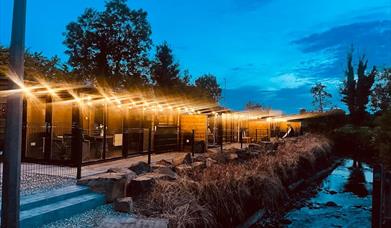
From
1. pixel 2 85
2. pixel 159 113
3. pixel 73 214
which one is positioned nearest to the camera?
pixel 73 214

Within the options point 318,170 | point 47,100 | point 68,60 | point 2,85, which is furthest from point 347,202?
point 68,60

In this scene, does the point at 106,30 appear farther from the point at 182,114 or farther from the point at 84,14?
the point at 182,114

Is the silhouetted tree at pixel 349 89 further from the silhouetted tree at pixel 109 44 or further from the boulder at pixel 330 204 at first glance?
the boulder at pixel 330 204

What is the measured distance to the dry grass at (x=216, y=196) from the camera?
620 cm

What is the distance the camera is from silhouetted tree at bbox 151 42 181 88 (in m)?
35.1

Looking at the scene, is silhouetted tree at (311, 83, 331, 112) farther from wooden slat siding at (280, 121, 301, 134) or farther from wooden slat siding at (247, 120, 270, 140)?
wooden slat siding at (247, 120, 270, 140)

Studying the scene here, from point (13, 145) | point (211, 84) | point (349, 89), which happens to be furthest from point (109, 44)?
point (211, 84)

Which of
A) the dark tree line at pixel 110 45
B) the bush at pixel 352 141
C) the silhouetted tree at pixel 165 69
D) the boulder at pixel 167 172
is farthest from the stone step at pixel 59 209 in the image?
the silhouetted tree at pixel 165 69

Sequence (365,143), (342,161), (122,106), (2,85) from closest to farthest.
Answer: (2,85) → (122,106) → (342,161) → (365,143)

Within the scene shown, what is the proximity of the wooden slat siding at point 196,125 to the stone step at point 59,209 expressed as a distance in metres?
10.2

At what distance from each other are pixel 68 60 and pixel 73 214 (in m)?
23.8

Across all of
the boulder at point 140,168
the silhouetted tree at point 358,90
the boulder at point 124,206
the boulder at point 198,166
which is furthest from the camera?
the silhouetted tree at point 358,90

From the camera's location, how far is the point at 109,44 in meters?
26.8

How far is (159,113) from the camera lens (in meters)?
16.9
